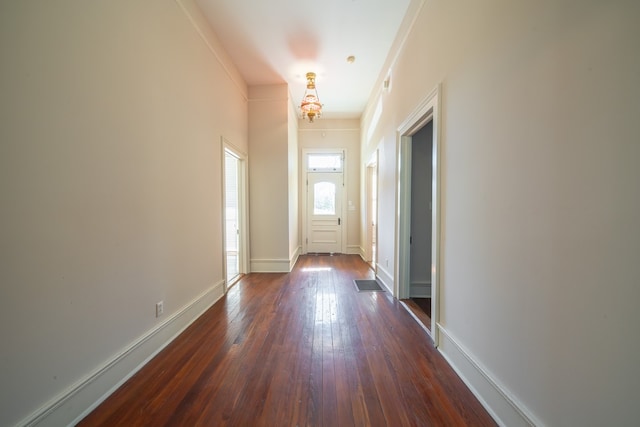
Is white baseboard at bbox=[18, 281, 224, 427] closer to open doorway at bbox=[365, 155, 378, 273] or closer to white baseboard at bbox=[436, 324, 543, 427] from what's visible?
white baseboard at bbox=[436, 324, 543, 427]

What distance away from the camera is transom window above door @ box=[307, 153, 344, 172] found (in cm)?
604

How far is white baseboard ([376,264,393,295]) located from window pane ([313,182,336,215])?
7.40 feet

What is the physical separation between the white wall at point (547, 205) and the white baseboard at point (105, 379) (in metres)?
2.34

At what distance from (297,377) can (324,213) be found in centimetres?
453

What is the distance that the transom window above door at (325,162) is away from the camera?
6.04 m

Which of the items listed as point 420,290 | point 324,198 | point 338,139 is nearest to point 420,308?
point 420,290

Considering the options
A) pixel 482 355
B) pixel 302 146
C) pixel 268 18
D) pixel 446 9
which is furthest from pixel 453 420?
pixel 302 146

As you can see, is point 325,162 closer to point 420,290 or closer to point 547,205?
point 420,290

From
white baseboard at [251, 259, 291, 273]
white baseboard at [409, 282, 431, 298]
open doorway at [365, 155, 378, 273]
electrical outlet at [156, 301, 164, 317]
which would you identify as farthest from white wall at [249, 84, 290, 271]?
electrical outlet at [156, 301, 164, 317]

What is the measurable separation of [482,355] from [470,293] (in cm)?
37

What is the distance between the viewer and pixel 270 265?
14.8ft

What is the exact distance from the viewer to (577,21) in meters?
0.95

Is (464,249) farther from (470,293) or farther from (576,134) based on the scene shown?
(576,134)

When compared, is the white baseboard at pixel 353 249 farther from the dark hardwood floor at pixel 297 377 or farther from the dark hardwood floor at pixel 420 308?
the dark hardwood floor at pixel 297 377
